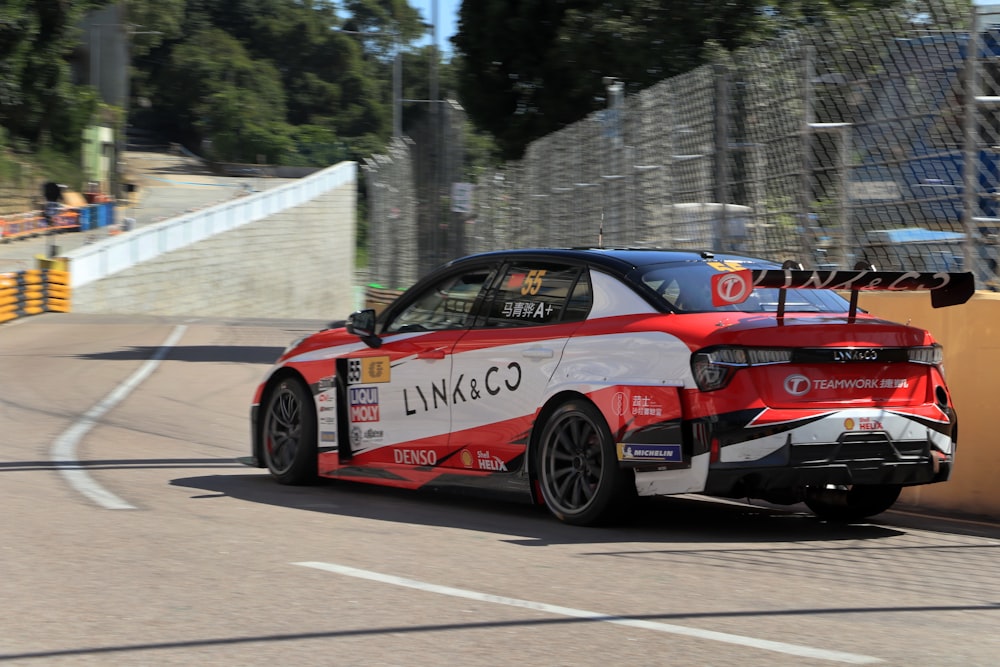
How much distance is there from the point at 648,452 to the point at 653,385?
0.32 metres

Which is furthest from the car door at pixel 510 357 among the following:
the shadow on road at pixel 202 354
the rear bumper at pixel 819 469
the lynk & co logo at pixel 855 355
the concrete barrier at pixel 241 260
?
the concrete barrier at pixel 241 260

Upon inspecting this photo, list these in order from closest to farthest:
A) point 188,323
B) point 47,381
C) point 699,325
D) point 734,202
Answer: point 699,325 → point 734,202 → point 47,381 → point 188,323

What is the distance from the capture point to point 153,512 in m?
8.09

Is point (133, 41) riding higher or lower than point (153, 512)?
higher

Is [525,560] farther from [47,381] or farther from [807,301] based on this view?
[47,381]

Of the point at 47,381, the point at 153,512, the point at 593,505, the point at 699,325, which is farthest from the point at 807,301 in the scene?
Answer: the point at 47,381

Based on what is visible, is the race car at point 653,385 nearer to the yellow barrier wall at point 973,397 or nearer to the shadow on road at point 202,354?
the yellow barrier wall at point 973,397

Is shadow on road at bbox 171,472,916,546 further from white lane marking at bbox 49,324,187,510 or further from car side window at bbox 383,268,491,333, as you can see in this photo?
car side window at bbox 383,268,491,333

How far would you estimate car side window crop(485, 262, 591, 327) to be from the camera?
25.3 feet

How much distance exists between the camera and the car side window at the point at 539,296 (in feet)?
25.3

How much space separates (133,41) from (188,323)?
7204cm

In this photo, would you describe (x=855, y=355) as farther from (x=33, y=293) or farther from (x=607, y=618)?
(x=33, y=293)

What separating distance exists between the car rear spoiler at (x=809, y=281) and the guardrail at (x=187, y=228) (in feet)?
128

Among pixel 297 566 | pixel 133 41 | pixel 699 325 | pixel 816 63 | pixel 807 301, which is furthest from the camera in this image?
pixel 133 41
